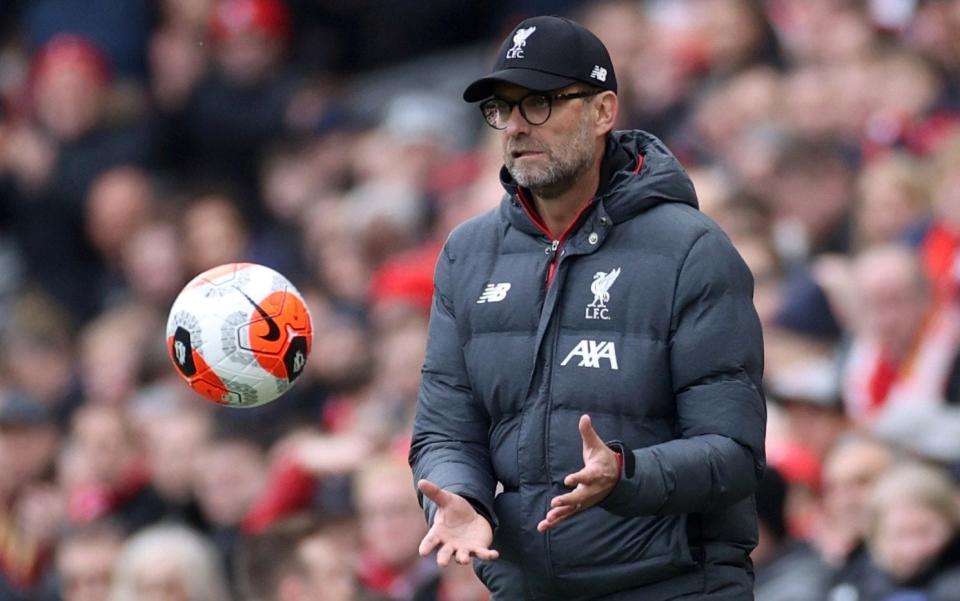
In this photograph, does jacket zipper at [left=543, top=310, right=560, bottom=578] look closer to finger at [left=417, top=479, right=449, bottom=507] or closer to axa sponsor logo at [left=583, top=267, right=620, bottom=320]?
axa sponsor logo at [left=583, top=267, right=620, bottom=320]

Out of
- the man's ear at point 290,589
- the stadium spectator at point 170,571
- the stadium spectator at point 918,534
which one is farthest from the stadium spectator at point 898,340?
the stadium spectator at point 170,571

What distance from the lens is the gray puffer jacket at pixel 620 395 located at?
493cm

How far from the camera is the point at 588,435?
462 cm

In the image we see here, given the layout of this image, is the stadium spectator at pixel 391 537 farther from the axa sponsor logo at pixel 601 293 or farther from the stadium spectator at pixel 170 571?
the axa sponsor logo at pixel 601 293

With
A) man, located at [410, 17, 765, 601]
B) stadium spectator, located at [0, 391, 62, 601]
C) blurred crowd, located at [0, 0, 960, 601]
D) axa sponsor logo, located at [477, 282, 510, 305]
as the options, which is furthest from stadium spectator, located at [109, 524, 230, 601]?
axa sponsor logo, located at [477, 282, 510, 305]

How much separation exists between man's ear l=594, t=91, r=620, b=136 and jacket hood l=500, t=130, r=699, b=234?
0.09 m

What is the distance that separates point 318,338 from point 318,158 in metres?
2.93

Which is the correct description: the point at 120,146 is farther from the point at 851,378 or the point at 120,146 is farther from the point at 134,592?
the point at 851,378

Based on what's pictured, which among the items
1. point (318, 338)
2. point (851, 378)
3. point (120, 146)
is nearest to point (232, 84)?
point (120, 146)

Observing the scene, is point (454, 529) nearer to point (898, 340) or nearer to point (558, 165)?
point (558, 165)

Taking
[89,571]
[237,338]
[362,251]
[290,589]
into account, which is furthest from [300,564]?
Result: [362,251]

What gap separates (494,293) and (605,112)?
56 centimetres

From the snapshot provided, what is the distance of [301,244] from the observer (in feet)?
41.3

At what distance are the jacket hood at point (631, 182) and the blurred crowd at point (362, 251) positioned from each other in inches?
81.7
